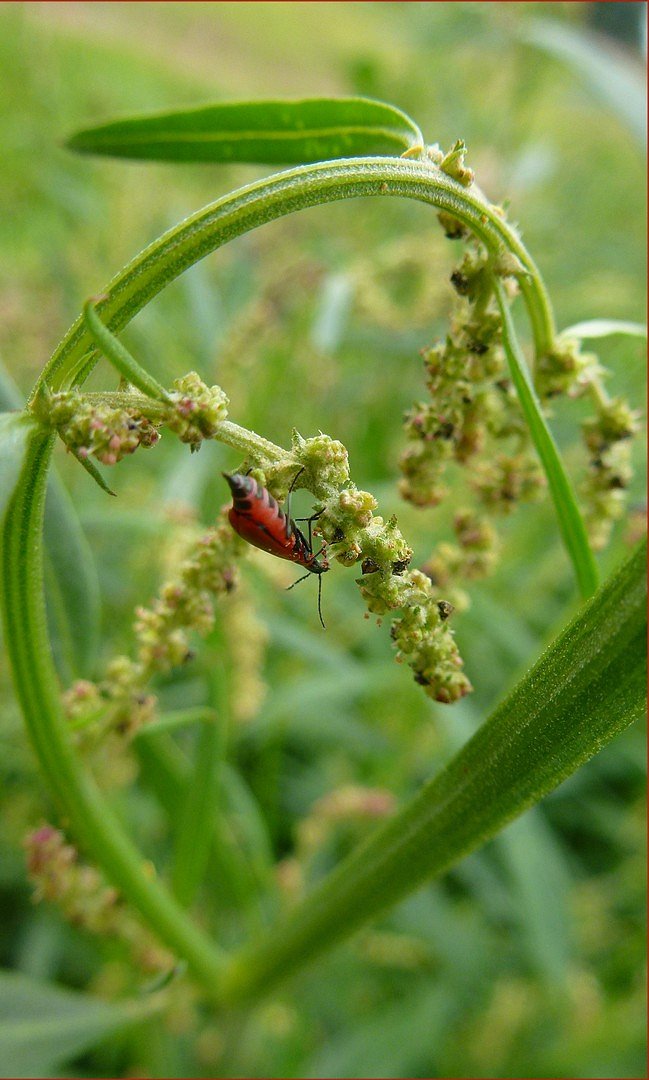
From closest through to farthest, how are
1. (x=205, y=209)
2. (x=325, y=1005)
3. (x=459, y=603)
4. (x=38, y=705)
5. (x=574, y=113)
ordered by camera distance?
(x=205, y=209) → (x=38, y=705) → (x=459, y=603) → (x=325, y=1005) → (x=574, y=113)

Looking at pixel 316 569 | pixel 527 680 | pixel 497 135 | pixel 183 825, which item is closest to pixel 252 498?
pixel 316 569

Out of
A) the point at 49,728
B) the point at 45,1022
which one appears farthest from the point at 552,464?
the point at 45,1022

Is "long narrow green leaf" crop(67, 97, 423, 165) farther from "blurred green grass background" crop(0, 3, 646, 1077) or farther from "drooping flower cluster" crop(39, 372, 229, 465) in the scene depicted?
"blurred green grass background" crop(0, 3, 646, 1077)

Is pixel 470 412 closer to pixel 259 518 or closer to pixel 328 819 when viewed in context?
pixel 259 518

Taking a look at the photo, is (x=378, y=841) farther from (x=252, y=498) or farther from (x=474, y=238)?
(x=474, y=238)

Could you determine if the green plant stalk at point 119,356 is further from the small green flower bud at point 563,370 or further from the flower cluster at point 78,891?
the flower cluster at point 78,891

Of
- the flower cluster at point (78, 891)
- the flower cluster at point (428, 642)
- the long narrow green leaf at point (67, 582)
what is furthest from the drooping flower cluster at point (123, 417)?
the flower cluster at point (78, 891)
